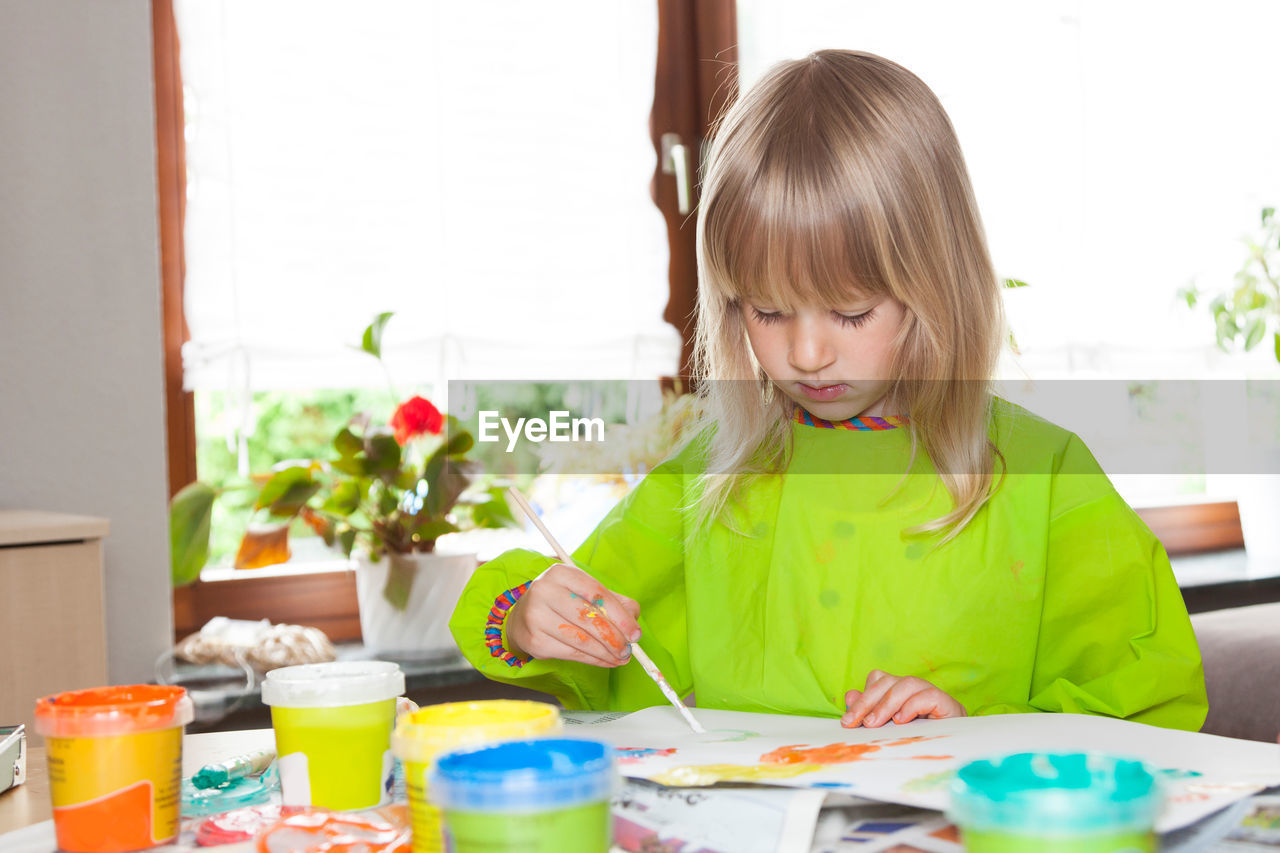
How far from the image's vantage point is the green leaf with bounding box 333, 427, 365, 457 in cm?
197

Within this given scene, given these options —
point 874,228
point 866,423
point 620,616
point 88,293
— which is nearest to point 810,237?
point 874,228

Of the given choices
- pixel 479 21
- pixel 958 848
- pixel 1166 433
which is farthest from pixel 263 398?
pixel 1166 433

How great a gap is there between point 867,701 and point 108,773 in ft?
1.63

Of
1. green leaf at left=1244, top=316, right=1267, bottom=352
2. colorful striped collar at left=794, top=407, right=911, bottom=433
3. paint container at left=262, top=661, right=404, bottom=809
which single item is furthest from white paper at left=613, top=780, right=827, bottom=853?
green leaf at left=1244, top=316, right=1267, bottom=352

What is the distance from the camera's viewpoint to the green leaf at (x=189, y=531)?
1.98 m

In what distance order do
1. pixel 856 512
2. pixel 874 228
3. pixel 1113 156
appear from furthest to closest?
pixel 1113 156 → pixel 856 512 → pixel 874 228

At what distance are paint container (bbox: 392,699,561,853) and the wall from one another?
59.2 inches

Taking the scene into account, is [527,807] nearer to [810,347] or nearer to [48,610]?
[810,347]

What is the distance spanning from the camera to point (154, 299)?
1933mm

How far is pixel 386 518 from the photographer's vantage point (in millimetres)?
2006

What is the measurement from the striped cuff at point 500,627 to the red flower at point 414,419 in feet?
3.47

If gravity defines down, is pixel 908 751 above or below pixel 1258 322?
below

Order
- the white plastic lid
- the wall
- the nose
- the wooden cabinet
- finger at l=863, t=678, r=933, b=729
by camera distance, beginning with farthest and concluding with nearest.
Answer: the wall, the wooden cabinet, the nose, finger at l=863, t=678, r=933, b=729, the white plastic lid

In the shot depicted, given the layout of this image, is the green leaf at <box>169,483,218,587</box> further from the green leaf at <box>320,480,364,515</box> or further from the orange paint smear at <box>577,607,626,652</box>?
the orange paint smear at <box>577,607,626,652</box>
